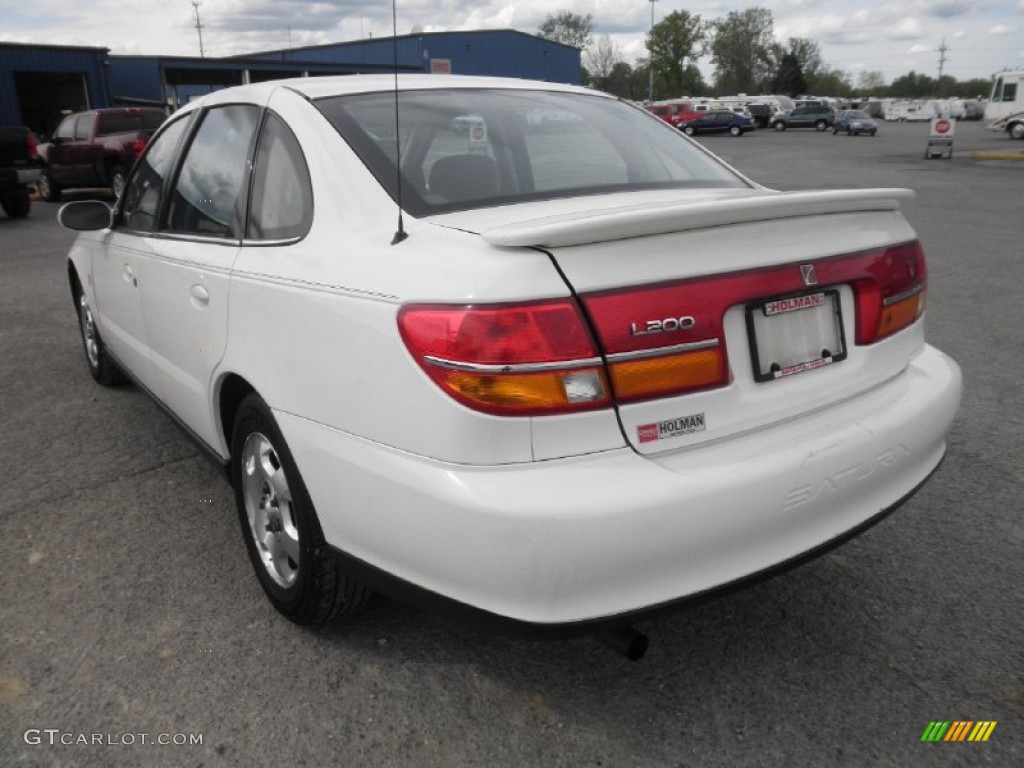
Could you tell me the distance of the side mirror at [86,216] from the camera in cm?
389

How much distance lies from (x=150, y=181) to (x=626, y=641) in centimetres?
291

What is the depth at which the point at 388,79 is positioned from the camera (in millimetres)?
2938

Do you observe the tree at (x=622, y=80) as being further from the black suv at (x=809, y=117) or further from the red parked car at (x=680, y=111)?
the red parked car at (x=680, y=111)

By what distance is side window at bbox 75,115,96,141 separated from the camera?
1692 centimetres

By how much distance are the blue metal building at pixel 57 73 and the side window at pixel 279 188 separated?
1186 inches

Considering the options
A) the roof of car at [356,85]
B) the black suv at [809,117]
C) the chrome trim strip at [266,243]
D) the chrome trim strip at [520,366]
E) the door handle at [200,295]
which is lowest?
the black suv at [809,117]

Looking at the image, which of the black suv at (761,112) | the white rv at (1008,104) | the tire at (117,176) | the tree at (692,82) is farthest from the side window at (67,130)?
the tree at (692,82)

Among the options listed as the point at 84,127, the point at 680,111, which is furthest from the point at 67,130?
the point at 680,111

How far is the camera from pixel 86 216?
391cm

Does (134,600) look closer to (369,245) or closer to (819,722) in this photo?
(369,245)

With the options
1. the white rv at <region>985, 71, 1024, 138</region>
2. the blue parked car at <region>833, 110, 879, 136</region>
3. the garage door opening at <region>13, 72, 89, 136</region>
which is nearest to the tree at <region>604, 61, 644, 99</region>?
the blue parked car at <region>833, 110, 879, 136</region>

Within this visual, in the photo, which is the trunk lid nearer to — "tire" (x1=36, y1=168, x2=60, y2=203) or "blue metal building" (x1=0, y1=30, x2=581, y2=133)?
"blue metal building" (x1=0, y1=30, x2=581, y2=133)

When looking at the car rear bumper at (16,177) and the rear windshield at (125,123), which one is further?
the rear windshield at (125,123)

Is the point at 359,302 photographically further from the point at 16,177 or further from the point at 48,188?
the point at 48,188
